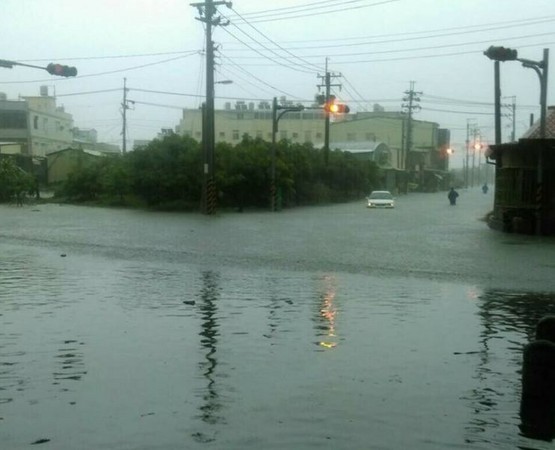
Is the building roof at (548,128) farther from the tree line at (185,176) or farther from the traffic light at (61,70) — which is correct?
the tree line at (185,176)

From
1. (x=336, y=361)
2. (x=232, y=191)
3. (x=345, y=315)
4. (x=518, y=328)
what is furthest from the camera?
(x=232, y=191)

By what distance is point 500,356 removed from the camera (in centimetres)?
1009

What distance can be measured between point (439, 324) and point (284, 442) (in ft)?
20.2

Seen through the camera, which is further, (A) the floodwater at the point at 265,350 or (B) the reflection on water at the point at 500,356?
(B) the reflection on water at the point at 500,356

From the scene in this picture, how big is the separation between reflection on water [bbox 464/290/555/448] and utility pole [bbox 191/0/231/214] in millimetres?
30625

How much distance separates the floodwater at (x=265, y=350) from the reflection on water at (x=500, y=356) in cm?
3

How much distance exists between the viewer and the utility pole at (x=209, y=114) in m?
46.0

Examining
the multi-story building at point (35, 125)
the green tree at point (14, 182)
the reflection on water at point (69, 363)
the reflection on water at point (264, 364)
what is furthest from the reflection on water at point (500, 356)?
the multi-story building at point (35, 125)

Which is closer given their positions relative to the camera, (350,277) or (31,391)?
(31,391)

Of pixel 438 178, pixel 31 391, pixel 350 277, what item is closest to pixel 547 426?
pixel 31 391

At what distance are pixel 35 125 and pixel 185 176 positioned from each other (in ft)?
146

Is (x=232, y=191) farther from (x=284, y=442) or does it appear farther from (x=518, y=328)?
(x=284, y=442)

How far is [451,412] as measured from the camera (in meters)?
7.52

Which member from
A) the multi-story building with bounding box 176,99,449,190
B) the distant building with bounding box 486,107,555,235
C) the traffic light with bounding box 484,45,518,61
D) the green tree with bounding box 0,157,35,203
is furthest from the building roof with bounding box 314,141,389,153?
the traffic light with bounding box 484,45,518,61
